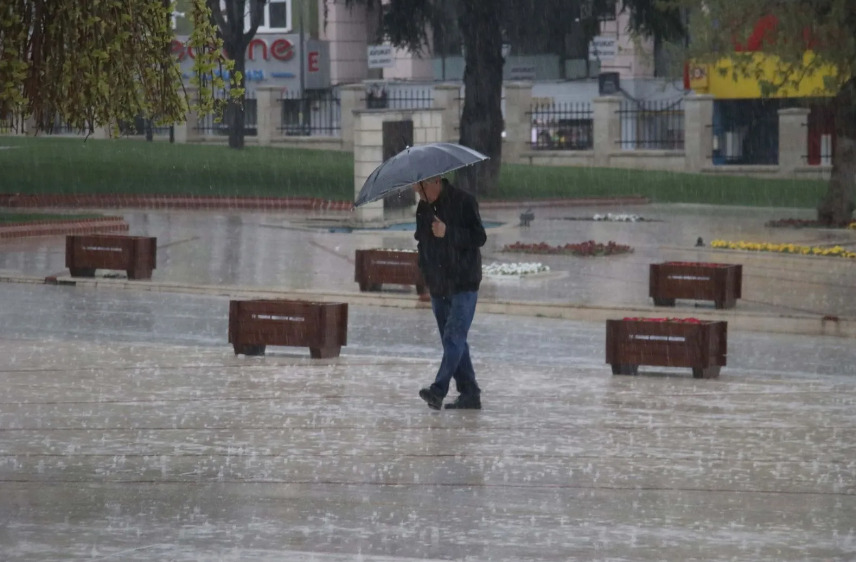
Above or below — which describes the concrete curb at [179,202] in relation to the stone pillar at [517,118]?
below

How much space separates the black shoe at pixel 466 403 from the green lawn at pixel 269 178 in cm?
2523

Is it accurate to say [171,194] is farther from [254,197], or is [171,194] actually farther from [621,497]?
[621,497]

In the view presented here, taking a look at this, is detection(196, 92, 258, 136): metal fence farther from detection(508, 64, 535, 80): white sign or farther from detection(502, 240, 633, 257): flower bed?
detection(502, 240, 633, 257): flower bed

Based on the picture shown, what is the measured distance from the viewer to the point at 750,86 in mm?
49125

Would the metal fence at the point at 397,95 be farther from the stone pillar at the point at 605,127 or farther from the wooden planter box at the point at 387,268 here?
the wooden planter box at the point at 387,268

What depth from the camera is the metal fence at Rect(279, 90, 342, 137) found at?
54.2 meters

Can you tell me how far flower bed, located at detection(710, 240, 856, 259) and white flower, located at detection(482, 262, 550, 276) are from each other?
420cm

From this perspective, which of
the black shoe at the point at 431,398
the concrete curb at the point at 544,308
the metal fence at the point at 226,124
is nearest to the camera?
the black shoe at the point at 431,398

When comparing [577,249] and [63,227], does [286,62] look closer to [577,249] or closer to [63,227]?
[63,227]

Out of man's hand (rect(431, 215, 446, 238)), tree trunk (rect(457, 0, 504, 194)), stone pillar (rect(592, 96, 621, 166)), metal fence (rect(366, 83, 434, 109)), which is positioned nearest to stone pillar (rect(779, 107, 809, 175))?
stone pillar (rect(592, 96, 621, 166))

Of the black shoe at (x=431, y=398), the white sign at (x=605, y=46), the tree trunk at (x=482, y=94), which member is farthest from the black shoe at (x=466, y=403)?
the white sign at (x=605, y=46)

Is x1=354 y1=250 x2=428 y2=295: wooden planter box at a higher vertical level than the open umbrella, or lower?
lower

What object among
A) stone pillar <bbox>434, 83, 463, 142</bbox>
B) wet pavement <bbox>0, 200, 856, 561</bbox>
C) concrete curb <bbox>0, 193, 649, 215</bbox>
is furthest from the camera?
stone pillar <bbox>434, 83, 463, 142</bbox>

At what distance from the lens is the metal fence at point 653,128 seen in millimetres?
50969
